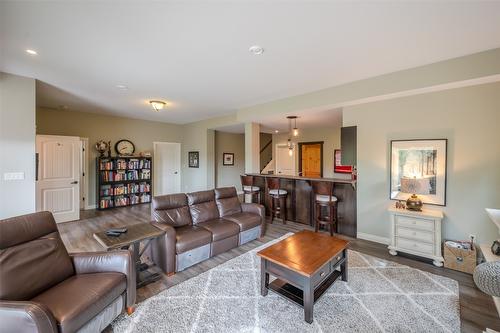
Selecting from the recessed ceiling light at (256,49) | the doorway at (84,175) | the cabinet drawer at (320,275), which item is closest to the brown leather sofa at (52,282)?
the cabinet drawer at (320,275)

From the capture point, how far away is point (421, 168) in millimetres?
3270

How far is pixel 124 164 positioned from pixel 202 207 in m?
4.24

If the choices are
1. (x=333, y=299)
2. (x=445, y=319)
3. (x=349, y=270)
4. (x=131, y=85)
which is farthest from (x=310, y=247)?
(x=131, y=85)

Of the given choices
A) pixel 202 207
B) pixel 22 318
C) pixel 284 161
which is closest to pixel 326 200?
pixel 202 207

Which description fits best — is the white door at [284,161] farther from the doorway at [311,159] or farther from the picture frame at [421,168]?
the picture frame at [421,168]

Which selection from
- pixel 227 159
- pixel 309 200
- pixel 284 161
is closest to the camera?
pixel 309 200

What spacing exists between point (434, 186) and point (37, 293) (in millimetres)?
4649

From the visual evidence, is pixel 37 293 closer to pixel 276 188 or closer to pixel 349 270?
pixel 349 270

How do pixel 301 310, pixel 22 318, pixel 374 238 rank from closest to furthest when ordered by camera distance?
pixel 22 318, pixel 301 310, pixel 374 238

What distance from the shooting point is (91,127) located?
6156 millimetres

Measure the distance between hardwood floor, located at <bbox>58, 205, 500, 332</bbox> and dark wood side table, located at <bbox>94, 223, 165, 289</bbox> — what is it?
130 mm

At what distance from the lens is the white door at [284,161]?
8.74 meters

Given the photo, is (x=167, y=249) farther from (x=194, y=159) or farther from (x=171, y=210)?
(x=194, y=159)

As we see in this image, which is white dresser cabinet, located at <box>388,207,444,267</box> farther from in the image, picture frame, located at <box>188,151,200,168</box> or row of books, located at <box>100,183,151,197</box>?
row of books, located at <box>100,183,151,197</box>
